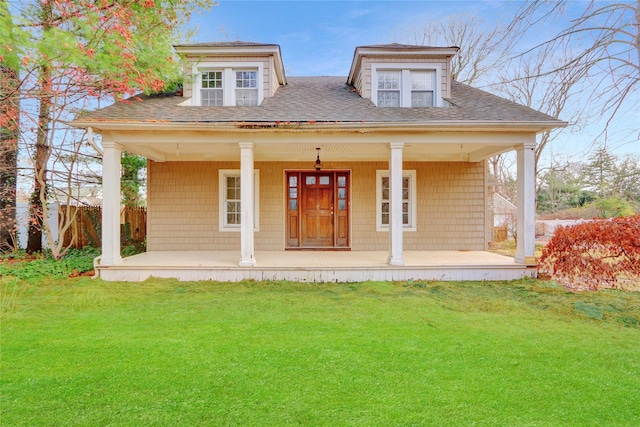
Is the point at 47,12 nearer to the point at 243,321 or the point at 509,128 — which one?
the point at 243,321

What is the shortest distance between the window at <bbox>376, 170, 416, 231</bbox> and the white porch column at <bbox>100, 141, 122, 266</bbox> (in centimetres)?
593

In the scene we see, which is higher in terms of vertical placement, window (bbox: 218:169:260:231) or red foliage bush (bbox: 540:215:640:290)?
window (bbox: 218:169:260:231)

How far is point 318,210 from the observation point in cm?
876

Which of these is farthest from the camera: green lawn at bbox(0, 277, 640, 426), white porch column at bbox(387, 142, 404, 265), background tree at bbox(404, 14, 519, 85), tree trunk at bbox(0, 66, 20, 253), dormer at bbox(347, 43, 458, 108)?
background tree at bbox(404, 14, 519, 85)

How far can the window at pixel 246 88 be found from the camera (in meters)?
7.79

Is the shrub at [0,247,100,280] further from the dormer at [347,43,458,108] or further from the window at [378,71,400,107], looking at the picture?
the window at [378,71,400,107]

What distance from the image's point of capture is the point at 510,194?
1953 centimetres

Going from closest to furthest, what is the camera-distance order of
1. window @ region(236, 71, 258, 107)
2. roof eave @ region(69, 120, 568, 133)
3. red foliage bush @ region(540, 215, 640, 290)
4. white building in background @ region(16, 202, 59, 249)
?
1. red foliage bush @ region(540, 215, 640, 290)
2. roof eave @ region(69, 120, 568, 133)
3. window @ region(236, 71, 258, 107)
4. white building in background @ region(16, 202, 59, 249)

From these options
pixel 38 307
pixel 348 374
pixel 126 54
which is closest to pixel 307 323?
pixel 348 374

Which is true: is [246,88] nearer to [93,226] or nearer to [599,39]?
[93,226]

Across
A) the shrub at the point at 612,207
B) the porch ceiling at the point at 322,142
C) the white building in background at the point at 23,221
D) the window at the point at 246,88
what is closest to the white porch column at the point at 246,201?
the porch ceiling at the point at 322,142

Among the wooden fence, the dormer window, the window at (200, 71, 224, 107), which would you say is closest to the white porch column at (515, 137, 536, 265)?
the dormer window

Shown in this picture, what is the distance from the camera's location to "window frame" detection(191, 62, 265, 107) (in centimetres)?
763

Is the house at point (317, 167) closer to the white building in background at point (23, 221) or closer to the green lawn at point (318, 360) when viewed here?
the green lawn at point (318, 360)
